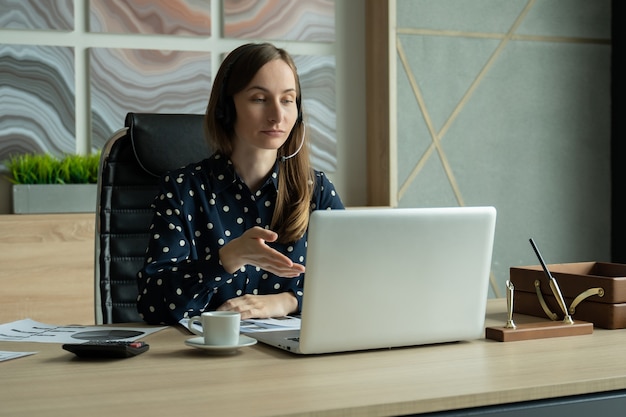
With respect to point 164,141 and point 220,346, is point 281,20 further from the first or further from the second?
point 220,346

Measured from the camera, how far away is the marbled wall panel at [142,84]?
12.0ft

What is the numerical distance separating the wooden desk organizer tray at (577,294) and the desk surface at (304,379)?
17cm

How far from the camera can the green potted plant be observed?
330 cm

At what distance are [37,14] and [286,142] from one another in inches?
72.5

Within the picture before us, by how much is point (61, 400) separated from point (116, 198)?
1.17 meters

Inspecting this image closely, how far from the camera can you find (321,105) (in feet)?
13.1

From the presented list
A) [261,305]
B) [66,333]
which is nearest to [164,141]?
[261,305]

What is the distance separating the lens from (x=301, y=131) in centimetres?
218

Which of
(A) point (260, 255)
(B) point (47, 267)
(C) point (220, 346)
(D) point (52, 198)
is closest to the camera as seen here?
(C) point (220, 346)

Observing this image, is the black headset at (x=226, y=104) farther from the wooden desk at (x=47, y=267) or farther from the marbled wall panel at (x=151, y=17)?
the marbled wall panel at (x=151, y=17)

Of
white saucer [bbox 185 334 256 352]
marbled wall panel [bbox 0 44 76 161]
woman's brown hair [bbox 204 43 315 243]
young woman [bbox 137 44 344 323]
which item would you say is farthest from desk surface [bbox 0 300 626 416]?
marbled wall panel [bbox 0 44 76 161]

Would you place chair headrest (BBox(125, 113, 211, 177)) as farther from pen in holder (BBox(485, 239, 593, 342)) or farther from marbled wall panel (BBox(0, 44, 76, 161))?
marbled wall panel (BBox(0, 44, 76, 161))

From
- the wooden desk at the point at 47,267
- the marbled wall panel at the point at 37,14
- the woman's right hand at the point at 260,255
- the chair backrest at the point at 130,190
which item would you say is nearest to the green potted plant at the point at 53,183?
the wooden desk at the point at 47,267

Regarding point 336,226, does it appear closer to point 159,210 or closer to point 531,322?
point 531,322
